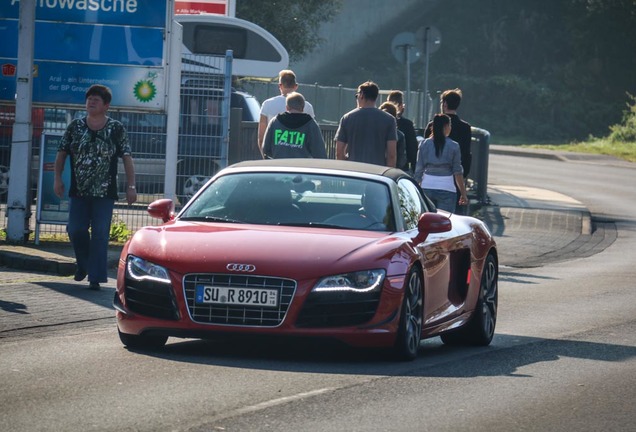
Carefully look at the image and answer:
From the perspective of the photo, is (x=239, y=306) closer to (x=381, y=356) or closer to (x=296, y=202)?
(x=381, y=356)

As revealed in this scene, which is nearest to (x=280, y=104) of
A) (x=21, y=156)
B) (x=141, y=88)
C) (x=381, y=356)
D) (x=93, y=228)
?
(x=141, y=88)

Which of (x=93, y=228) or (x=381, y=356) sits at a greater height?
(x=93, y=228)

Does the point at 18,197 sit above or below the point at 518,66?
below

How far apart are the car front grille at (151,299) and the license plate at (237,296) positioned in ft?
0.59

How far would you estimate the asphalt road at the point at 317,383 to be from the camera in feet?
23.7

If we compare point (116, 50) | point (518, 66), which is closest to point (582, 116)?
point (518, 66)

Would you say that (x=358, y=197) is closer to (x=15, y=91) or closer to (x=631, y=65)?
(x=15, y=91)

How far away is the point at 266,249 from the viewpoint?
909 centimetres

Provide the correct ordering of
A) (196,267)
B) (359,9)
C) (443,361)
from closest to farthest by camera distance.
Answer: (196,267), (443,361), (359,9)

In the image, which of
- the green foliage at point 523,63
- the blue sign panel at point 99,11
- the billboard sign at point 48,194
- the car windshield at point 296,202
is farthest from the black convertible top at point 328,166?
the green foliage at point 523,63

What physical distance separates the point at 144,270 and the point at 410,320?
5.44 feet

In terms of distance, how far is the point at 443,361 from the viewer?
986cm

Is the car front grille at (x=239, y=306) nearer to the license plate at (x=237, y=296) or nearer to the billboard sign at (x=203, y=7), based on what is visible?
the license plate at (x=237, y=296)

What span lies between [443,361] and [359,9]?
59.6m
